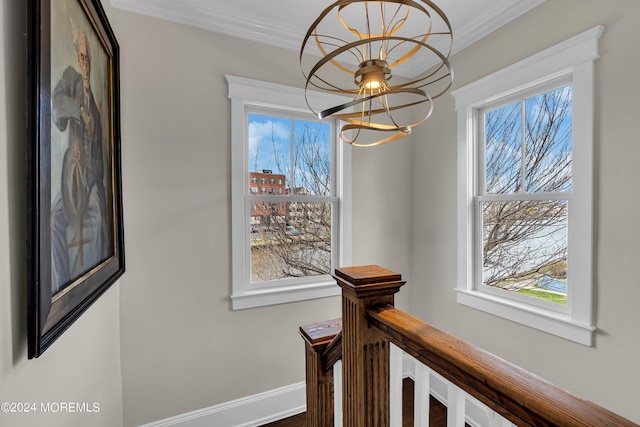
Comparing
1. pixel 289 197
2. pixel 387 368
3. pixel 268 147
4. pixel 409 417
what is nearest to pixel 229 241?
pixel 289 197

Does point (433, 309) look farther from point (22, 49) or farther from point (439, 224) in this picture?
point (22, 49)

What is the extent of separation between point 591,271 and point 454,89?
4.95 feet

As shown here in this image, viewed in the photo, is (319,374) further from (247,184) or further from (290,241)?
(247,184)

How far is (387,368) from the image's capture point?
912mm

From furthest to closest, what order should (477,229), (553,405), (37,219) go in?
(477,229)
(37,219)
(553,405)

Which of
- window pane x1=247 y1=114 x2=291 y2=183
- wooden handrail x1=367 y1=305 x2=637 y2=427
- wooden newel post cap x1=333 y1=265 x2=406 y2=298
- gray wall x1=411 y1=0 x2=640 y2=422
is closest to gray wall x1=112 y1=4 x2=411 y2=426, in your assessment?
window pane x1=247 y1=114 x2=291 y2=183

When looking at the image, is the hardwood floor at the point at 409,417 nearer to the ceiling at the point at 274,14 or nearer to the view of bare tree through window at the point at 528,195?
the view of bare tree through window at the point at 528,195

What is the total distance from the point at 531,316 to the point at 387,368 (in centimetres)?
145

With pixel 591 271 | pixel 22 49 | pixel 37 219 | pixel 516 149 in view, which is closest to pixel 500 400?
pixel 37 219

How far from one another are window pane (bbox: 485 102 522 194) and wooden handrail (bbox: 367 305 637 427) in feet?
5.75

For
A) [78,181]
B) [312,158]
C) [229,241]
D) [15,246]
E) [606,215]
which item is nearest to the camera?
[15,246]

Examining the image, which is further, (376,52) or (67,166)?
(376,52)

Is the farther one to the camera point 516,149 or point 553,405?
point 516,149

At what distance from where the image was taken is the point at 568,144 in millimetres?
1760
